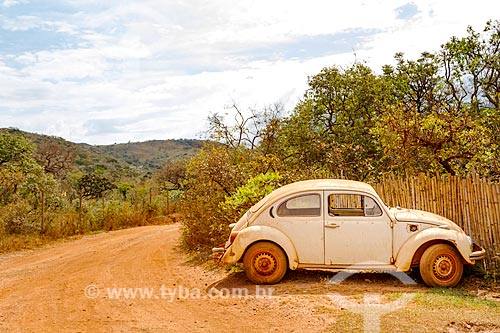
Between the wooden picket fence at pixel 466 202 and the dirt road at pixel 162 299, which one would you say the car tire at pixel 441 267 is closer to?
the dirt road at pixel 162 299

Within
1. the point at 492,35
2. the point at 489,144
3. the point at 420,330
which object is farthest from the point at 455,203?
the point at 492,35

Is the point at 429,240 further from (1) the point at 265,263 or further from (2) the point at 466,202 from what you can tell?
(1) the point at 265,263

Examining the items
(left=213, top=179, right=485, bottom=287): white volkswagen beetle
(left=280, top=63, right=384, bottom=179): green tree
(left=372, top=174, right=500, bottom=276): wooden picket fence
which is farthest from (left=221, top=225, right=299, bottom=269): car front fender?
(left=280, top=63, right=384, bottom=179): green tree

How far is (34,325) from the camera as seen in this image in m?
6.68

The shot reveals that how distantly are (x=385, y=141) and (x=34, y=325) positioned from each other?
9591 millimetres

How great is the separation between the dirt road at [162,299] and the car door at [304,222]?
55 centimetres

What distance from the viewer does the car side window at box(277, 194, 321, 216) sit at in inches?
332

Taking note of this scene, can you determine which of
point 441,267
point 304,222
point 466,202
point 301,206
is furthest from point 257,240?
point 466,202

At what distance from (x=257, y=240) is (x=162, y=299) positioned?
1871 millimetres

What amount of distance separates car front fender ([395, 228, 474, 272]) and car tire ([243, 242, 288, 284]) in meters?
1.97

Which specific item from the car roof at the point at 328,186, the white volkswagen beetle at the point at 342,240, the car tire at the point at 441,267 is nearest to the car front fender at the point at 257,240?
the white volkswagen beetle at the point at 342,240

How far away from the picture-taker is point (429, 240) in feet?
26.2

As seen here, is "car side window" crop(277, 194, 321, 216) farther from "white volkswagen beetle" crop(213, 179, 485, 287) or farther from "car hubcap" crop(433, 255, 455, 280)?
"car hubcap" crop(433, 255, 455, 280)

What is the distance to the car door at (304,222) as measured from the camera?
326 inches
